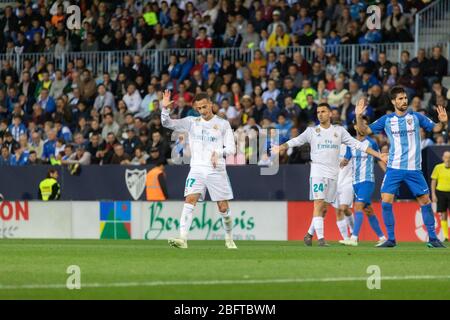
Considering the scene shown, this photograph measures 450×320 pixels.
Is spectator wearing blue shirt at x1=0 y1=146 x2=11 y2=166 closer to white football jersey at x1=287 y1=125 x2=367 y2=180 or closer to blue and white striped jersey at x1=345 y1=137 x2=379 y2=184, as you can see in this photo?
blue and white striped jersey at x1=345 y1=137 x2=379 y2=184

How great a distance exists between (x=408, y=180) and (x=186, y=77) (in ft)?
49.6

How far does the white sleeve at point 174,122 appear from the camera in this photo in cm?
1605

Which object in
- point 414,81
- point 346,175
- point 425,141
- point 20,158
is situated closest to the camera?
point 346,175

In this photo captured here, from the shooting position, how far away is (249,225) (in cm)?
2533

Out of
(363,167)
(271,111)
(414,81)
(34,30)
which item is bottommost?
(363,167)

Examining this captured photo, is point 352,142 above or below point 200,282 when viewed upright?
above

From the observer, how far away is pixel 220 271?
12.1 metres

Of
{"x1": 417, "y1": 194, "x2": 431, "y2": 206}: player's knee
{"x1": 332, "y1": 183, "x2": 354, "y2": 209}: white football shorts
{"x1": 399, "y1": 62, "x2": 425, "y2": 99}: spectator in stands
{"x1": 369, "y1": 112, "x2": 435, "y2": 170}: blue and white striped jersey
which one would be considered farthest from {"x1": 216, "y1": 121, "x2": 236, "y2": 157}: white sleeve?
{"x1": 399, "y1": 62, "x2": 425, "y2": 99}: spectator in stands

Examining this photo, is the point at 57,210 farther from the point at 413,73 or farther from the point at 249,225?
the point at 413,73

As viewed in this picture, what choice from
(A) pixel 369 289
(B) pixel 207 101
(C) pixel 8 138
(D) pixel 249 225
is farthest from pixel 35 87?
(A) pixel 369 289

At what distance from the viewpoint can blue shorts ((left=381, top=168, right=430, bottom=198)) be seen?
16.6m

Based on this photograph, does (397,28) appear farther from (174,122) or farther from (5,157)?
(174,122)

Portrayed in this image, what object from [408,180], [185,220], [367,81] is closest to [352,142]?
[408,180]

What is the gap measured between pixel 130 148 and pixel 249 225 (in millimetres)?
5124
